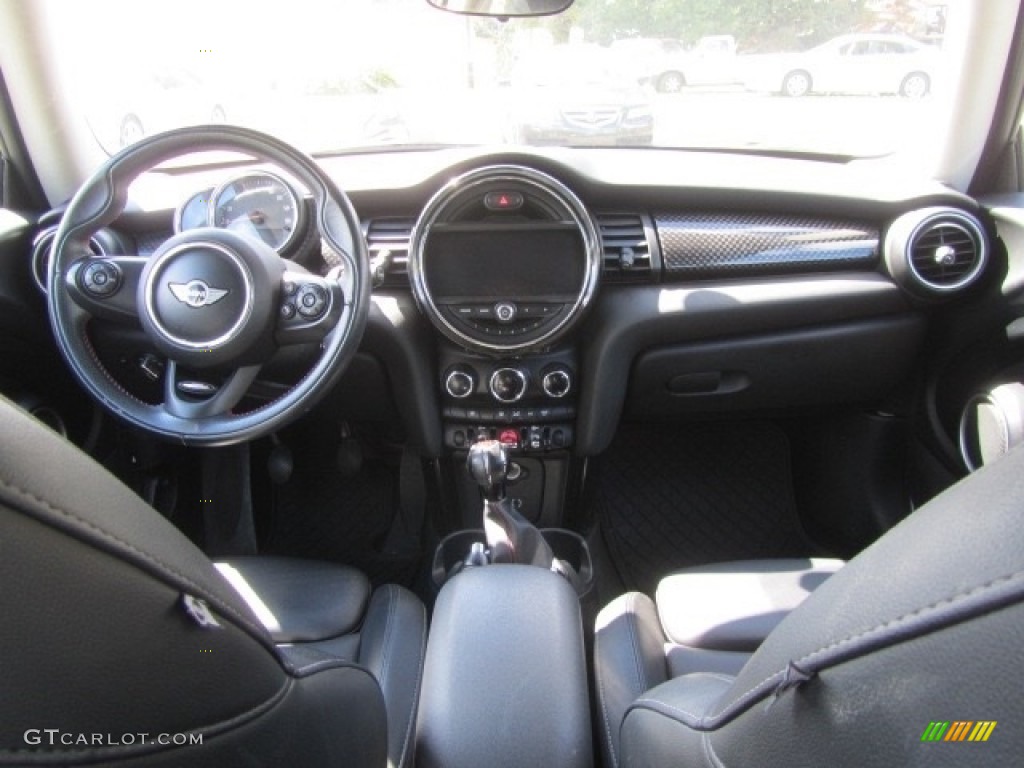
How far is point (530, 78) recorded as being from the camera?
232cm

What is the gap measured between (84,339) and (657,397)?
1.46 meters

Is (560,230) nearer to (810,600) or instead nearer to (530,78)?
(530,78)

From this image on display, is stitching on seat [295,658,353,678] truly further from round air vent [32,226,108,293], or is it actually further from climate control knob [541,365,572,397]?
round air vent [32,226,108,293]

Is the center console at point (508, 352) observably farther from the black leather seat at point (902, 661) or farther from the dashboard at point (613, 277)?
the black leather seat at point (902, 661)

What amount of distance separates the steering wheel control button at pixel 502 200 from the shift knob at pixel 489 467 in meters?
0.61

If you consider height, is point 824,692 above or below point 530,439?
above

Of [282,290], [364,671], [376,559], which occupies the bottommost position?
[376,559]

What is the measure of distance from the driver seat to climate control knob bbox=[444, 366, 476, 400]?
4.50 ft

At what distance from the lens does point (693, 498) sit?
265 cm

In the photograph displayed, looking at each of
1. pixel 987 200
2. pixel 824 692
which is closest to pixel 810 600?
pixel 824 692

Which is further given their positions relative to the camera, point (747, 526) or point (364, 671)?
point (747, 526)

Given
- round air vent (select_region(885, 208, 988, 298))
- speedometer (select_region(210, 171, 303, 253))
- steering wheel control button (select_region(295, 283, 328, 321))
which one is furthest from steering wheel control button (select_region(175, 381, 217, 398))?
round air vent (select_region(885, 208, 988, 298))

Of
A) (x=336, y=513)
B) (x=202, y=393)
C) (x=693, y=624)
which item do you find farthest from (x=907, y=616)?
(x=336, y=513)

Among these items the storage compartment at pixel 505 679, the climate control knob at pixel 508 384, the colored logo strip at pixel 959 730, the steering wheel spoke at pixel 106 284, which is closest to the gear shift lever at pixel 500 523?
the climate control knob at pixel 508 384
